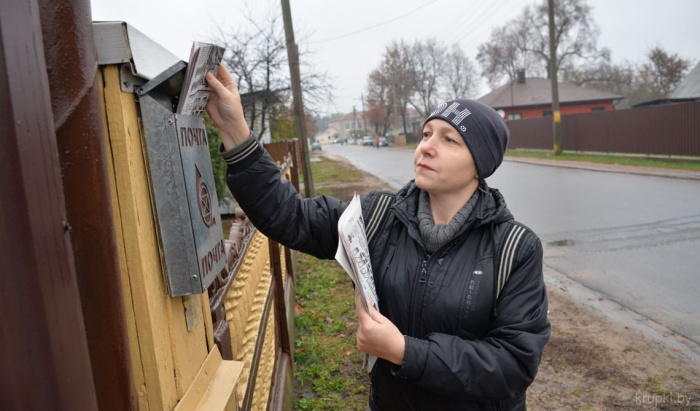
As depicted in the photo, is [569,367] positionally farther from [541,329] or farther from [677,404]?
[541,329]

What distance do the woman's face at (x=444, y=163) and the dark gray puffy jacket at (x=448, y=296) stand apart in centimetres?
11

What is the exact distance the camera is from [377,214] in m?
1.84

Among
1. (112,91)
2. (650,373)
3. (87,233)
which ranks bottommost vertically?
(650,373)

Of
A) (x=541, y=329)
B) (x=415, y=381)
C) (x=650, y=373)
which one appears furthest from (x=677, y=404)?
(x=415, y=381)

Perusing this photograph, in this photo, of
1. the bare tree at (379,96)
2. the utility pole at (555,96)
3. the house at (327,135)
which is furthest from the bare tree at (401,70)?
the house at (327,135)

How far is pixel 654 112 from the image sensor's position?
18219 mm

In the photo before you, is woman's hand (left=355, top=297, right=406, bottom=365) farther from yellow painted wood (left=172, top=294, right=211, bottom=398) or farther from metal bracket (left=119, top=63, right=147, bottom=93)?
metal bracket (left=119, top=63, right=147, bottom=93)

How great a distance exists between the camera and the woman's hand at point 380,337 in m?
1.46

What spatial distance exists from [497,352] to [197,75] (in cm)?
113

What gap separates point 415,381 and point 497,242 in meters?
0.50

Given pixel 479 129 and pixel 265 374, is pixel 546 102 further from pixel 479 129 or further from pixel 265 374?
pixel 479 129

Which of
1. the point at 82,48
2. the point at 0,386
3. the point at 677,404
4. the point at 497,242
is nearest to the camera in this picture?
the point at 0,386

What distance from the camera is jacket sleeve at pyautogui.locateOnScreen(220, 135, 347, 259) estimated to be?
1.60m

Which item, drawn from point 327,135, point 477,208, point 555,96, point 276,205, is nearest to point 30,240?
point 276,205
